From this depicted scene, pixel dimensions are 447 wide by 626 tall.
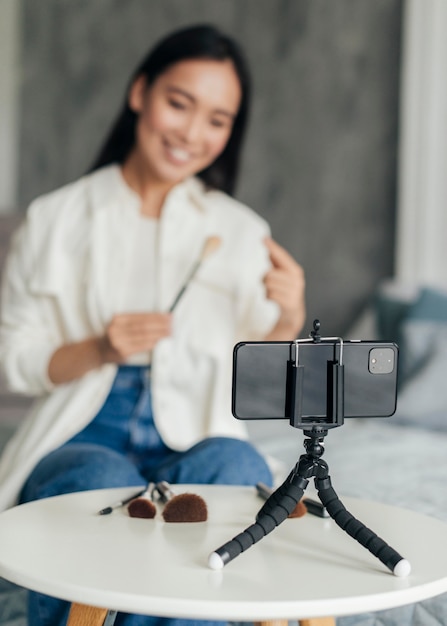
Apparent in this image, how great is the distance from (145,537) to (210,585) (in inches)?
5.9

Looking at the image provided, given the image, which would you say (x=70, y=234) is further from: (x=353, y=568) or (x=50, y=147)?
(x=50, y=147)

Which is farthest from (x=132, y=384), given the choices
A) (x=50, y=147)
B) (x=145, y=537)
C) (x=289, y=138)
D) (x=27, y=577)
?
(x=50, y=147)

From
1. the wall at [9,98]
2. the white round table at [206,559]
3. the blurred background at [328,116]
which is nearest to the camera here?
the white round table at [206,559]

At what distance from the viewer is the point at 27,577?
26.0 inches

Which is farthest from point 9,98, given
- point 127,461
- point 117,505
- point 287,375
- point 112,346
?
point 287,375

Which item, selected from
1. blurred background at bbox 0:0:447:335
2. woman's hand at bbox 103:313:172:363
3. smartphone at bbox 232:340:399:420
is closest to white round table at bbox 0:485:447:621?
smartphone at bbox 232:340:399:420

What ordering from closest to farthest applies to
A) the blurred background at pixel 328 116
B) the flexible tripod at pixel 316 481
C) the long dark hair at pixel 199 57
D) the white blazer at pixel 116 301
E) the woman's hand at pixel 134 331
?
the flexible tripod at pixel 316 481
the woman's hand at pixel 134 331
the white blazer at pixel 116 301
the long dark hair at pixel 199 57
the blurred background at pixel 328 116

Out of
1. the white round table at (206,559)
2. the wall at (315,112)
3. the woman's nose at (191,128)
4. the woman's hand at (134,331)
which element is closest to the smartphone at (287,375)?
the white round table at (206,559)

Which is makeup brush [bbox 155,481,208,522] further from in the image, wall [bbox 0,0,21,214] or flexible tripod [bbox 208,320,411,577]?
wall [bbox 0,0,21,214]

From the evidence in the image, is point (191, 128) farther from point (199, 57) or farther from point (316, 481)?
point (316, 481)

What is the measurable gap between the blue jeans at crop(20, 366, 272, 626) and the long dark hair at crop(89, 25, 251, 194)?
416 mm

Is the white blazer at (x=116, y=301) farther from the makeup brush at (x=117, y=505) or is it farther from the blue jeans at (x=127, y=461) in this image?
the makeup brush at (x=117, y=505)

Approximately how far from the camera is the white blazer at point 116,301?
51.9 inches

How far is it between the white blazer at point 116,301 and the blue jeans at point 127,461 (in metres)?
0.02
